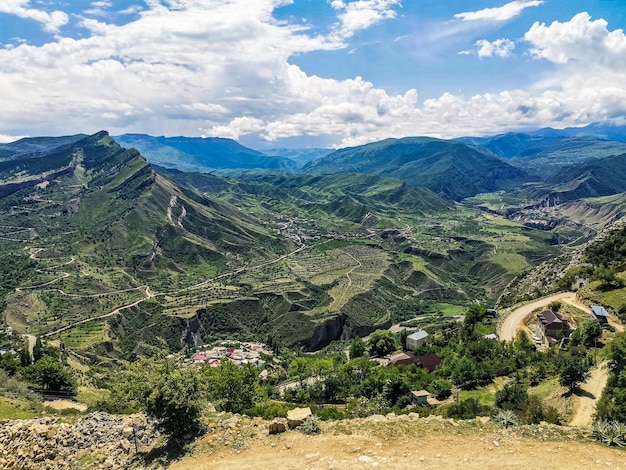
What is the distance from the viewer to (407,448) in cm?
2434

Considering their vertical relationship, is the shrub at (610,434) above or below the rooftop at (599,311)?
above

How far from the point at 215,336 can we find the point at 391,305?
78.4m

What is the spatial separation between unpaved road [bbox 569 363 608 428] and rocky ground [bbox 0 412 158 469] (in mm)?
34565

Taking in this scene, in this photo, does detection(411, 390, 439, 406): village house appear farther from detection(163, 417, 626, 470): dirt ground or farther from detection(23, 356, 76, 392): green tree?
detection(23, 356, 76, 392): green tree

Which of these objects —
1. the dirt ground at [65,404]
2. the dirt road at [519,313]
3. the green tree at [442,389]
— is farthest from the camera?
the dirt road at [519,313]

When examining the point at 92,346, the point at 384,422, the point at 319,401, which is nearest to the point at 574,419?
the point at 384,422

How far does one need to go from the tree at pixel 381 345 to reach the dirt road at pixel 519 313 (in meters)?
23.0

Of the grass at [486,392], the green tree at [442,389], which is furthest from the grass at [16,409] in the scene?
the grass at [486,392]

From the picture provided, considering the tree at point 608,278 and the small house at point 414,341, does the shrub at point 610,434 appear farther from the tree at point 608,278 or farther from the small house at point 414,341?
the tree at point 608,278

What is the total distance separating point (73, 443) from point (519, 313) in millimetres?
77186

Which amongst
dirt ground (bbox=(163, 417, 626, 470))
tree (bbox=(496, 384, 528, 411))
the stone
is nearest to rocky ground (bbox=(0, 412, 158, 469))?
dirt ground (bbox=(163, 417, 626, 470))

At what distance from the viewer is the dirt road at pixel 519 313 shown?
73.4m

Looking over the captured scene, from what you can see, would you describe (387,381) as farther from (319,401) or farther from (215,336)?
(215,336)

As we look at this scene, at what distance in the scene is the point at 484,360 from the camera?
2308 inches
